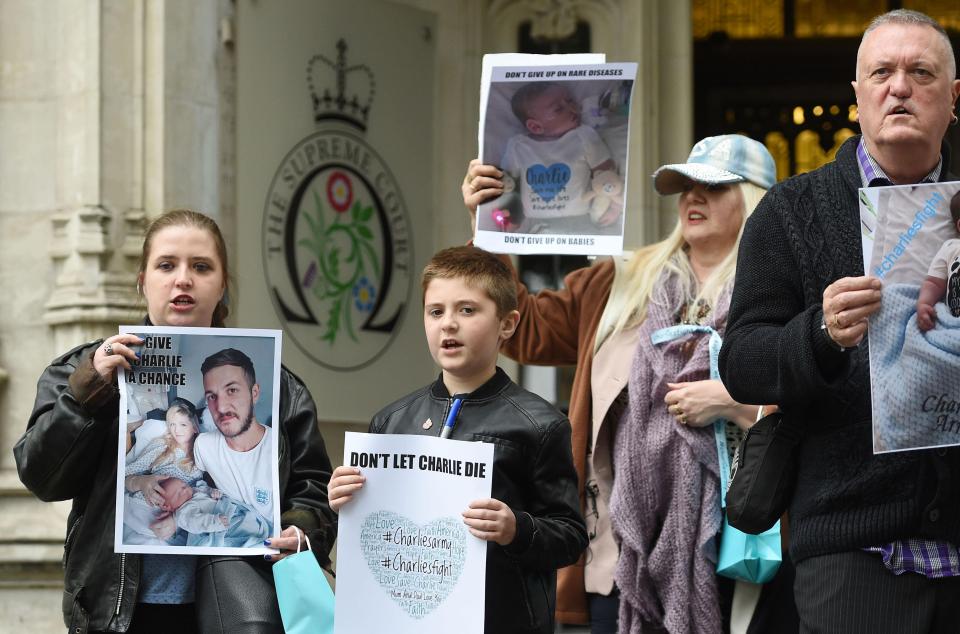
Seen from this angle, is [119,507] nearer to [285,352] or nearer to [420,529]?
[420,529]

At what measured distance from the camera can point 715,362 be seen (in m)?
4.79

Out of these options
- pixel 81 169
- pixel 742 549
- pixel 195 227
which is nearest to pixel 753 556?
pixel 742 549

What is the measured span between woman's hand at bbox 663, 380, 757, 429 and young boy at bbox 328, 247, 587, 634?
0.69 m

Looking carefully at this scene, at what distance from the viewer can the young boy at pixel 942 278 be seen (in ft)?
10.3

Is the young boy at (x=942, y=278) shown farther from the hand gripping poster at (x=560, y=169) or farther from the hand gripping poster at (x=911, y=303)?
the hand gripping poster at (x=560, y=169)

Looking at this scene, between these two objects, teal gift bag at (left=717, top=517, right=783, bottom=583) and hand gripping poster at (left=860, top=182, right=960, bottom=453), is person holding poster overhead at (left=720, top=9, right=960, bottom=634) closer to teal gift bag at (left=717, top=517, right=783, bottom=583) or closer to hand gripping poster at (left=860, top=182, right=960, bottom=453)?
hand gripping poster at (left=860, top=182, right=960, bottom=453)

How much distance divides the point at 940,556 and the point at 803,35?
6724 millimetres

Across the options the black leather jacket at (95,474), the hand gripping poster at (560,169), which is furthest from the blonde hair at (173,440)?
the hand gripping poster at (560,169)

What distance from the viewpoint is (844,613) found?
3242mm

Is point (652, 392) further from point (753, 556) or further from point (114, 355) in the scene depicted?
point (114, 355)

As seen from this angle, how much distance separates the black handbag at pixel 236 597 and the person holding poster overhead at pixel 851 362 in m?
1.21

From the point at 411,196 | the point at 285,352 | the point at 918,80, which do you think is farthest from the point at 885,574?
the point at 411,196

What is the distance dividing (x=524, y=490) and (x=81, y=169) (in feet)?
12.0

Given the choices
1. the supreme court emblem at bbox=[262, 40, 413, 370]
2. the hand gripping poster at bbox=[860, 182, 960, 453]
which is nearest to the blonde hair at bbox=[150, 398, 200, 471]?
the hand gripping poster at bbox=[860, 182, 960, 453]
